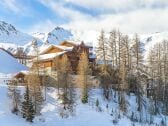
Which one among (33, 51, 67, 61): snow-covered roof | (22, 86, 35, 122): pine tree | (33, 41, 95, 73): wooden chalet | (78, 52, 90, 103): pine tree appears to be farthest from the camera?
(33, 51, 67, 61): snow-covered roof

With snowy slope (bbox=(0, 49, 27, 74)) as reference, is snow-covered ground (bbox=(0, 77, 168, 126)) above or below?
below

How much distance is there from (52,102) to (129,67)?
22999 millimetres

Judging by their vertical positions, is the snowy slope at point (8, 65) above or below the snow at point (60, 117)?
above

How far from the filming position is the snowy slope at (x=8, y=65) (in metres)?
106

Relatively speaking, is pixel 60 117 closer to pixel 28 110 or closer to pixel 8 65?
pixel 28 110

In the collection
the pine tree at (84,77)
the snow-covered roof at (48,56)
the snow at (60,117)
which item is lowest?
the snow at (60,117)

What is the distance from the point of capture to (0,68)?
10581 cm

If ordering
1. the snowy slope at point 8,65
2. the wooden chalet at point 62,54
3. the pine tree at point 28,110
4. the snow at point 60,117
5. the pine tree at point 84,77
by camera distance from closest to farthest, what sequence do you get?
1. the pine tree at point 28,110
2. the snow at point 60,117
3. the pine tree at point 84,77
4. the wooden chalet at point 62,54
5. the snowy slope at point 8,65

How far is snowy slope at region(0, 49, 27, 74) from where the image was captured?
105931 millimetres

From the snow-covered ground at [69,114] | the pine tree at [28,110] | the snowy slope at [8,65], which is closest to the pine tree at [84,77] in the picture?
the snow-covered ground at [69,114]

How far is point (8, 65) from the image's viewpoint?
110 meters

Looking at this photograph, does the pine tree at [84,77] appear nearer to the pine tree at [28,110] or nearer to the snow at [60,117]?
the snow at [60,117]

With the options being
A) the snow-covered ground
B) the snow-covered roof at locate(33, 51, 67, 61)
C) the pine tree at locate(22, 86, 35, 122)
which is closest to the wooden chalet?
the snow-covered roof at locate(33, 51, 67, 61)

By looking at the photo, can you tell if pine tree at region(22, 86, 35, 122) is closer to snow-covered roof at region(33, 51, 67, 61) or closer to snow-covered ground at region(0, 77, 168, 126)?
snow-covered ground at region(0, 77, 168, 126)
